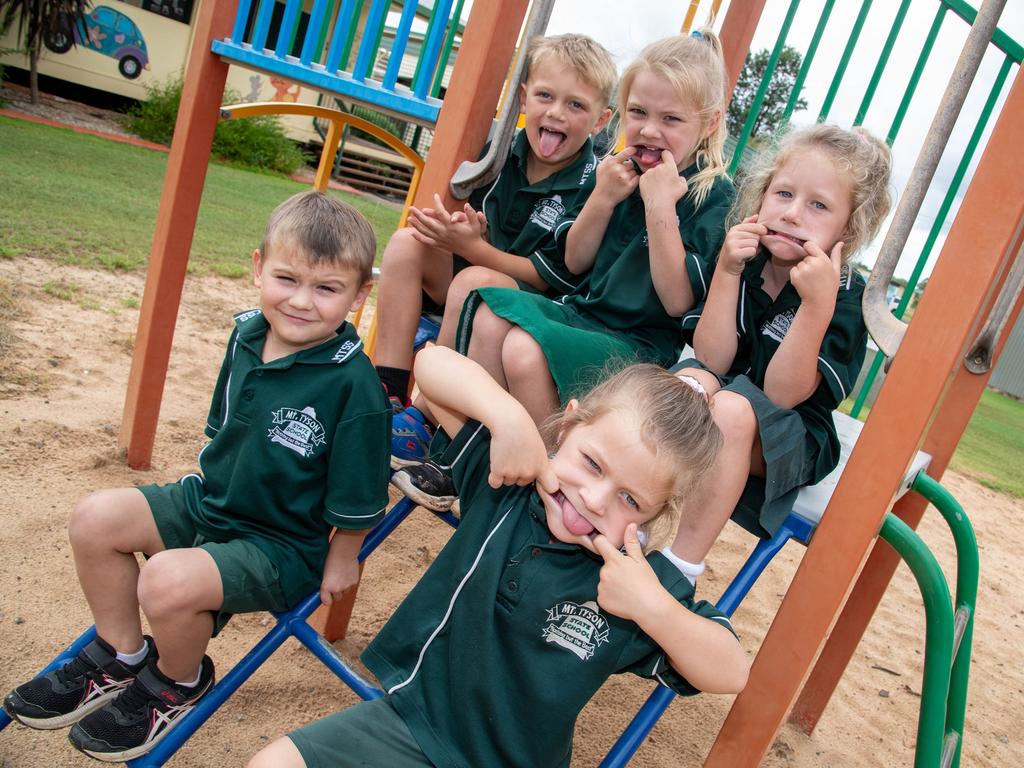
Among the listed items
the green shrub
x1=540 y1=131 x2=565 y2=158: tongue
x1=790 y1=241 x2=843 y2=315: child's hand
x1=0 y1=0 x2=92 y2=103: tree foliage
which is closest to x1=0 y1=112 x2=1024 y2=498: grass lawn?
the green shrub

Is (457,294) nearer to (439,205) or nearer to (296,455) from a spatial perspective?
(439,205)

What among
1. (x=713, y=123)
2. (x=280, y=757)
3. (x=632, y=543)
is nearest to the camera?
(x=280, y=757)

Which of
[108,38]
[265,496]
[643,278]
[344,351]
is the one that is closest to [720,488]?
[643,278]

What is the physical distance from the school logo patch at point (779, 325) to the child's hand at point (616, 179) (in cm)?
49

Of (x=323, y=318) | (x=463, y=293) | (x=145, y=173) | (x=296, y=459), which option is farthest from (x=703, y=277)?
(x=145, y=173)

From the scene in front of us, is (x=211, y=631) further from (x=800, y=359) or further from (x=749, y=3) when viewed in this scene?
(x=749, y=3)

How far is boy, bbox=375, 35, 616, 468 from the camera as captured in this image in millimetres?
2264

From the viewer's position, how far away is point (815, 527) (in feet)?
5.79

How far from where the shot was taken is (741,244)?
1854 mm

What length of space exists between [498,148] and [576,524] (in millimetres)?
1168

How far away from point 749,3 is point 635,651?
270 centimetres

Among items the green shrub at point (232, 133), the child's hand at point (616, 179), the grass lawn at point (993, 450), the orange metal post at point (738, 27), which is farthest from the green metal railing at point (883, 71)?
the green shrub at point (232, 133)

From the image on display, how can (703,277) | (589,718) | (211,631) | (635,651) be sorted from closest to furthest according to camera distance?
(635,651) → (211,631) → (703,277) → (589,718)

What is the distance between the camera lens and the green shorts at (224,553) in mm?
1579
